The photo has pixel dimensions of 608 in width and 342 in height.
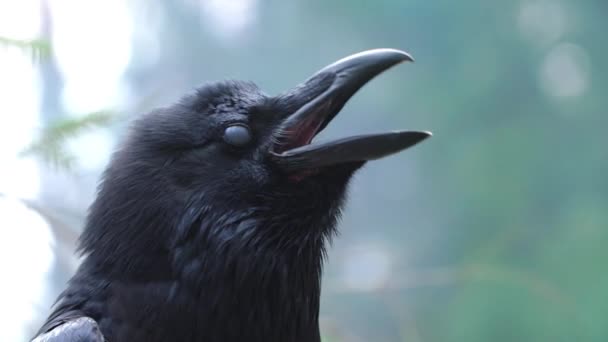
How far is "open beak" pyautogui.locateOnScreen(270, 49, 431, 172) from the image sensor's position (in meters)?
1.15

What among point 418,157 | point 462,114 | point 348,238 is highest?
point 462,114

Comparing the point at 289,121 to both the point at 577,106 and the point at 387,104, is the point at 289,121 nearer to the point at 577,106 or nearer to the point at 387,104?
the point at 387,104

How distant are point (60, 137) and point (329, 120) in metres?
0.55

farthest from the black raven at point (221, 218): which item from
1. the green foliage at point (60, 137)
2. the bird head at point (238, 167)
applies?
the green foliage at point (60, 137)

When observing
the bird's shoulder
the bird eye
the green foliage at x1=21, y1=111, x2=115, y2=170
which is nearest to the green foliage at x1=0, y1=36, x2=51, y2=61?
the green foliage at x1=21, y1=111, x2=115, y2=170

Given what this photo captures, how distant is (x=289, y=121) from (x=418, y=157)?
185 cm

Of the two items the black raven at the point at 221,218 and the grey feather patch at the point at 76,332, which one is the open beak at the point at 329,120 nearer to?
the black raven at the point at 221,218

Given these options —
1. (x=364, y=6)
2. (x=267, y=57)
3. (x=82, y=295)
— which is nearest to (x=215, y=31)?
(x=267, y=57)

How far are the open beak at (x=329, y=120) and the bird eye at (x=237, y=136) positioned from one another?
5cm

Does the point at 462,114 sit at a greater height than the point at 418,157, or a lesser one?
greater

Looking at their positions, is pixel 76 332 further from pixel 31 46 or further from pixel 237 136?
pixel 31 46

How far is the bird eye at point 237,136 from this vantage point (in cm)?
121

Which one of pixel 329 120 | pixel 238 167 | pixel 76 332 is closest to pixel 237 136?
pixel 238 167

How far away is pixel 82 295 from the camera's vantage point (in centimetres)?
115
